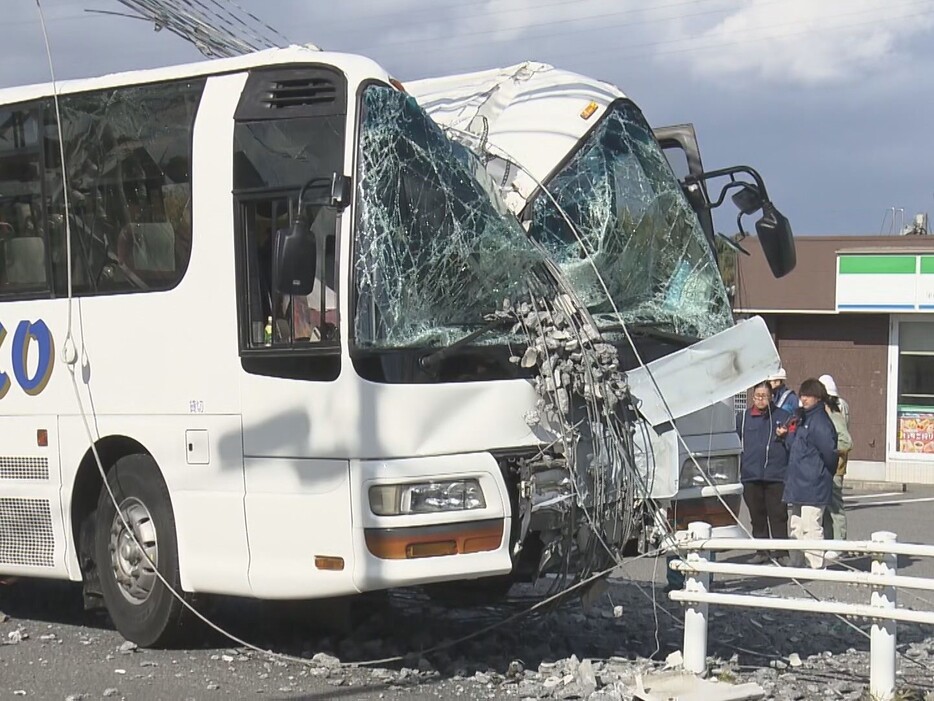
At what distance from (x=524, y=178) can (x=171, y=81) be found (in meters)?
2.19

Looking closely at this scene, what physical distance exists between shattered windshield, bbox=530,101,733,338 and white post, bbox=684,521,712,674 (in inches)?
54.4

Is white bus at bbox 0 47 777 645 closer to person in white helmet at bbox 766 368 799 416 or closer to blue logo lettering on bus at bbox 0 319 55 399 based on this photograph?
blue logo lettering on bus at bbox 0 319 55 399

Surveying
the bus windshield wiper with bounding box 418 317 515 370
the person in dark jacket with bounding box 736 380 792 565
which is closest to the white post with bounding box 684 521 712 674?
the bus windshield wiper with bounding box 418 317 515 370

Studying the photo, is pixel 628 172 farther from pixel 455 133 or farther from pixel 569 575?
pixel 569 575

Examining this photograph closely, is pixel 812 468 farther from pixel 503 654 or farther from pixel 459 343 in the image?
pixel 459 343

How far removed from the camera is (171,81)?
8.35 metres

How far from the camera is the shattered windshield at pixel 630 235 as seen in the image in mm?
8211

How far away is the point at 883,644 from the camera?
23.1 feet

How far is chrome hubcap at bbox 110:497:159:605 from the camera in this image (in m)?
8.33

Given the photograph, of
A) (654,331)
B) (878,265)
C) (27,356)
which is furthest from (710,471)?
(878,265)

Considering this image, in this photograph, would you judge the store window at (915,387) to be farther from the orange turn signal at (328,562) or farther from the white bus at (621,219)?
the orange turn signal at (328,562)

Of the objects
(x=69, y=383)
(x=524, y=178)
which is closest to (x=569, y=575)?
(x=524, y=178)

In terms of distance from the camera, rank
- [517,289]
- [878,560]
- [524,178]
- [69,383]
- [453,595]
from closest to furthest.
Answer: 1. [878,560]
2. [517,289]
3. [524,178]
4. [69,383]
5. [453,595]

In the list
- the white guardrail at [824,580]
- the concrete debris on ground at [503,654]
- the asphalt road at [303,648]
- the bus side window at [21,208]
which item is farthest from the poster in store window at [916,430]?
the bus side window at [21,208]
